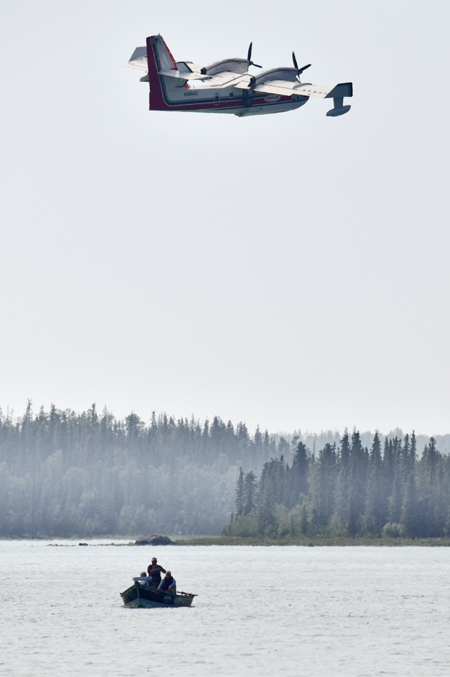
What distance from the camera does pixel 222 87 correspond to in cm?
7262

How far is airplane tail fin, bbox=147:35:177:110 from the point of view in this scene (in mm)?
77688

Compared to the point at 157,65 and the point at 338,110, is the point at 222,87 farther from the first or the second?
the point at 338,110

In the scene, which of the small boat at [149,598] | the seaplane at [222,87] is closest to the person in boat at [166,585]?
the small boat at [149,598]

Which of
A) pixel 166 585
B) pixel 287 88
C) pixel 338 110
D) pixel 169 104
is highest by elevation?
pixel 169 104

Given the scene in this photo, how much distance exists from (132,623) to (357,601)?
23754mm

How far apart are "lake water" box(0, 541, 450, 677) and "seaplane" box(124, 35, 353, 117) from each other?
35221 mm

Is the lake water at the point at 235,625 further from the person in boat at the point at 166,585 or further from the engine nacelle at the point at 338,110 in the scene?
the engine nacelle at the point at 338,110

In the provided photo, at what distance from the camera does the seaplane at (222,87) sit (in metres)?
71.4

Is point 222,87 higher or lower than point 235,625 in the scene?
higher

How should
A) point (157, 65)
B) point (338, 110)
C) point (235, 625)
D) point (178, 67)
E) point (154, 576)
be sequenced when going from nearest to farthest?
1. point (338, 110)
2. point (235, 625)
3. point (154, 576)
4. point (178, 67)
5. point (157, 65)

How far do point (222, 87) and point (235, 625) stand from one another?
3797 centimetres

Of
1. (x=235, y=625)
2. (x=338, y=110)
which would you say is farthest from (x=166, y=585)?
(x=338, y=110)

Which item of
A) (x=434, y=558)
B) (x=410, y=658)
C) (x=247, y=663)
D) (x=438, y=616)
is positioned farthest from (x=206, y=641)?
(x=434, y=558)

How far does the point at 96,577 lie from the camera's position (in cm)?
10888
